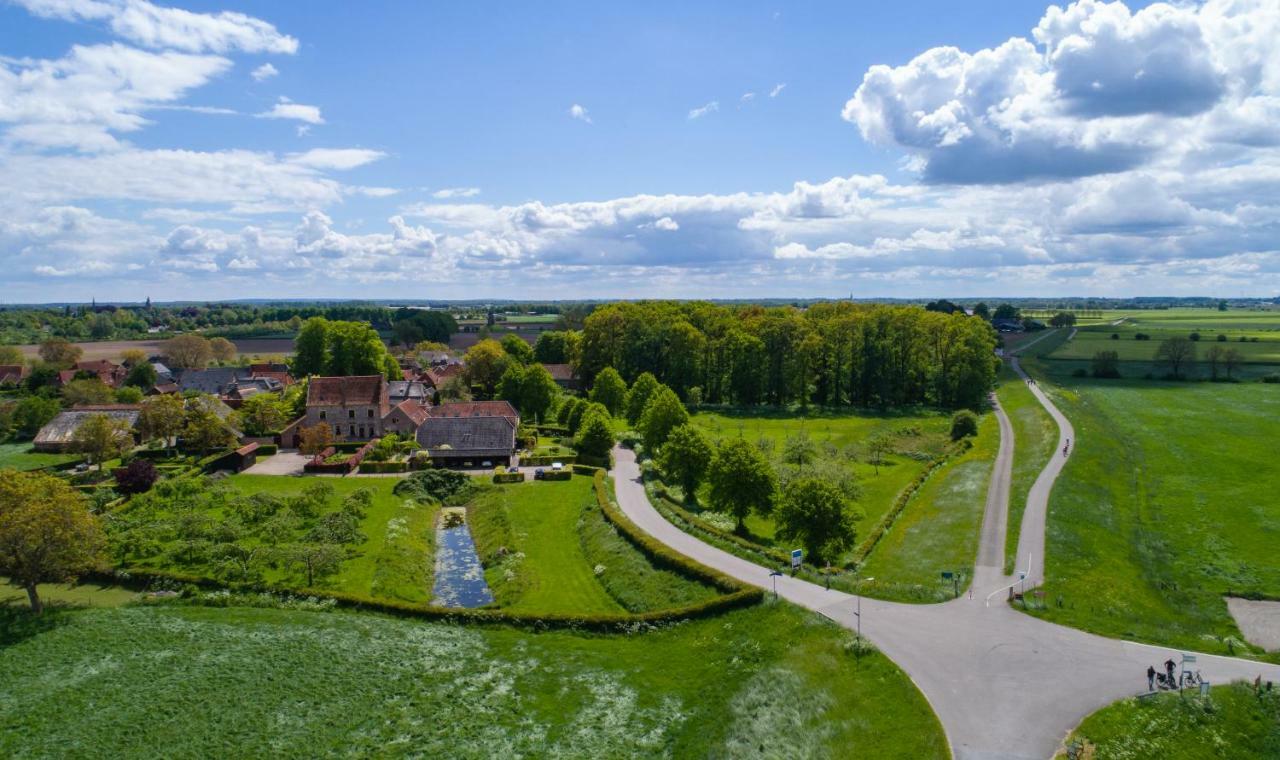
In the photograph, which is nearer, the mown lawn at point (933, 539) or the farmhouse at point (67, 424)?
the mown lawn at point (933, 539)

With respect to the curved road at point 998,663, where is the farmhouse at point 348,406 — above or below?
above

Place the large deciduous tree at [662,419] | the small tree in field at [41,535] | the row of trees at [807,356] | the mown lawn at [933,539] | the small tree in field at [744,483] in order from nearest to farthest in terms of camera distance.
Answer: the small tree in field at [41,535]
the mown lawn at [933,539]
the small tree in field at [744,483]
the large deciduous tree at [662,419]
the row of trees at [807,356]

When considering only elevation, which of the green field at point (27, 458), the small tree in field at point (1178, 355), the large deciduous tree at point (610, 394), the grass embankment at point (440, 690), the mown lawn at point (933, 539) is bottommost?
the grass embankment at point (440, 690)

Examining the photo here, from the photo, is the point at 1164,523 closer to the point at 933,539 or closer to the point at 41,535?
the point at 933,539

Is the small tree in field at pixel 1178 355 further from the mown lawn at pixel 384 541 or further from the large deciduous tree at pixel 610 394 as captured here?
the mown lawn at pixel 384 541

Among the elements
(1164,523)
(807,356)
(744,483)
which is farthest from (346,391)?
(1164,523)

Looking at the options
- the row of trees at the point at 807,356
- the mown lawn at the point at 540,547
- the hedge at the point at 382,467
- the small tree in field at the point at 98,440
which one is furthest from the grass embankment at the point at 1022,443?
the small tree in field at the point at 98,440

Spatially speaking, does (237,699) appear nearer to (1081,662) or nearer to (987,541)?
(1081,662)

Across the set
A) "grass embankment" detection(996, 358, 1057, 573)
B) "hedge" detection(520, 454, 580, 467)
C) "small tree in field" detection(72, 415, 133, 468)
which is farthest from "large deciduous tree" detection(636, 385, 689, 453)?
"small tree in field" detection(72, 415, 133, 468)
